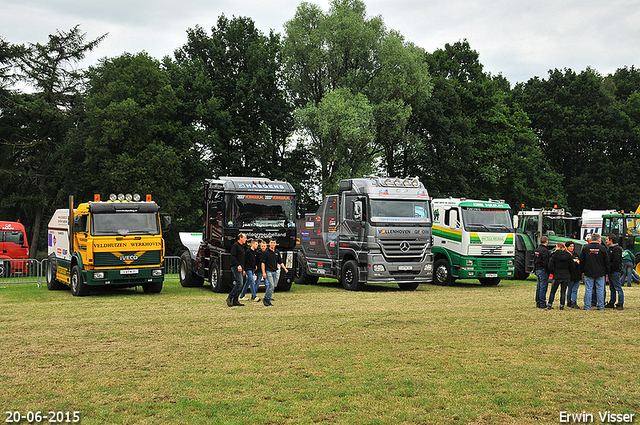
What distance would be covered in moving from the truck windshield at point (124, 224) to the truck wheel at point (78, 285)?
148 centimetres

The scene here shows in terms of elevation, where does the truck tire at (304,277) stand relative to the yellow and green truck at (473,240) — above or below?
below

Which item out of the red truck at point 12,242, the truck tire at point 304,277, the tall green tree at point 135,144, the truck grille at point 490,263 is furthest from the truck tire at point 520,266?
the red truck at point 12,242

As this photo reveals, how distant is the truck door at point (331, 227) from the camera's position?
22.1 metres

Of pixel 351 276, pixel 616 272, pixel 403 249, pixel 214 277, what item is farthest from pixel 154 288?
pixel 616 272

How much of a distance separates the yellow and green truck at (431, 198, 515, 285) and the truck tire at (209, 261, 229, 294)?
8.78 m

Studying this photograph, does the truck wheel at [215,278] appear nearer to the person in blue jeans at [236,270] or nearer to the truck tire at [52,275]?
the person in blue jeans at [236,270]

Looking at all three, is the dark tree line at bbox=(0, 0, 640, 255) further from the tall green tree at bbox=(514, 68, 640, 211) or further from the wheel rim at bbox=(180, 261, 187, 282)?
the wheel rim at bbox=(180, 261, 187, 282)

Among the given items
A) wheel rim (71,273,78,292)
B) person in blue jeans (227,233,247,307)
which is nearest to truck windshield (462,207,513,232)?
Result: person in blue jeans (227,233,247,307)

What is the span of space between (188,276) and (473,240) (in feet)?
35.4

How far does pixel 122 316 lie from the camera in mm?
14266

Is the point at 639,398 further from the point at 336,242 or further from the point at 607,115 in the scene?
the point at 607,115

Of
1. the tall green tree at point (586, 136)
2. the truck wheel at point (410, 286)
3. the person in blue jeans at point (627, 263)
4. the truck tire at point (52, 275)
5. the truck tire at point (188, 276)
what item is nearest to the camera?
the truck tire at point (52, 275)

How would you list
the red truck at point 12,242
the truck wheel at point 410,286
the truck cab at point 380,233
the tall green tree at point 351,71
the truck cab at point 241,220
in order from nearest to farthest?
the truck cab at point 241,220 < the truck cab at point 380,233 < the truck wheel at point 410,286 < the red truck at point 12,242 < the tall green tree at point 351,71

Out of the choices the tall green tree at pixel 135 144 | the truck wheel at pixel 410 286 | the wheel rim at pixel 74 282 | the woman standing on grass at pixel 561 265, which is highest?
the tall green tree at pixel 135 144
